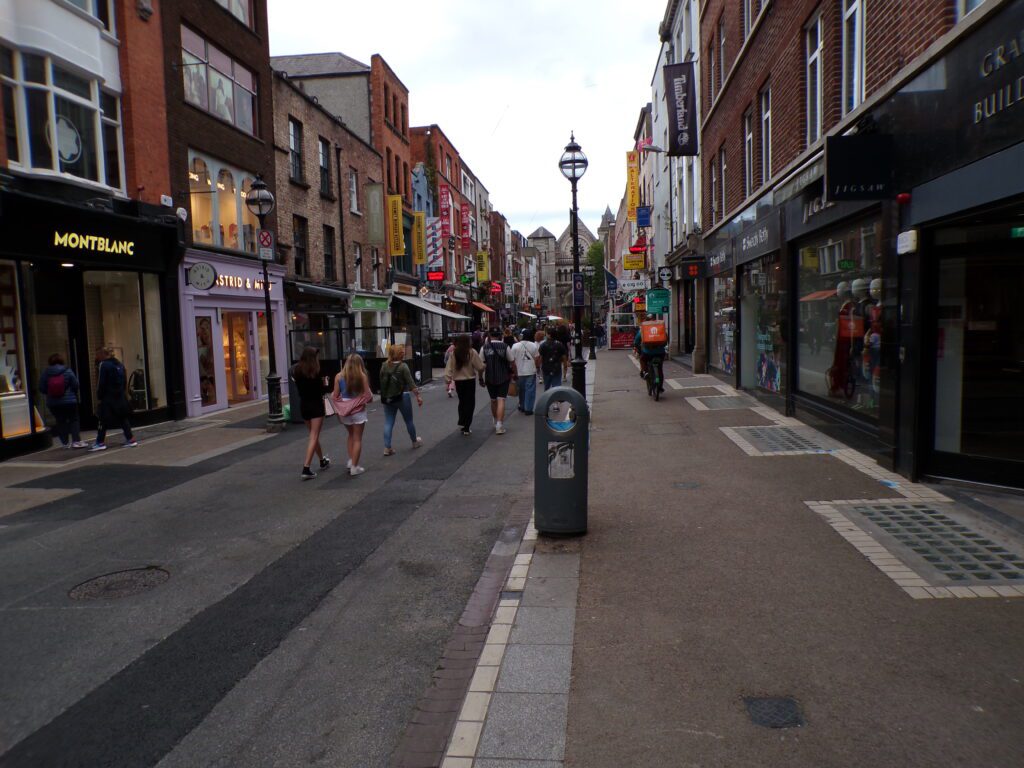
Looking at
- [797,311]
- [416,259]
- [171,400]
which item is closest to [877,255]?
[797,311]

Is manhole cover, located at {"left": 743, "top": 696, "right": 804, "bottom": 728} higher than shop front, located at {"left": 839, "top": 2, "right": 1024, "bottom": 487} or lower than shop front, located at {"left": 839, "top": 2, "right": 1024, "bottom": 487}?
lower

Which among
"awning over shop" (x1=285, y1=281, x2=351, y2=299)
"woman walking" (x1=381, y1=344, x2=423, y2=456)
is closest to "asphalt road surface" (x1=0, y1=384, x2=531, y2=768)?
"woman walking" (x1=381, y1=344, x2=423, y2=456)

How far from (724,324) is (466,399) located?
351 inches

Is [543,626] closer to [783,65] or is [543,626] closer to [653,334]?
[783,65]

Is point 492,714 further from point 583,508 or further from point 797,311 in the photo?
point 797,311

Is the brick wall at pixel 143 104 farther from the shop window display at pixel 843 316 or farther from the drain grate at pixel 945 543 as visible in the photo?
the drain grate at pixel 945 543

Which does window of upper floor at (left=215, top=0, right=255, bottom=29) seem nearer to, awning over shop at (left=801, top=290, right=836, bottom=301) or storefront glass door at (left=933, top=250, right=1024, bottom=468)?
awning over shop at (left=801, top=290, right=836, bottom=301)

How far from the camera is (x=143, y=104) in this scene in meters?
15.3

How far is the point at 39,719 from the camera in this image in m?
3.67

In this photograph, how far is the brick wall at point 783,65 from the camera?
7.82m

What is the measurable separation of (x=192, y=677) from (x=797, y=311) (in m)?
10.9

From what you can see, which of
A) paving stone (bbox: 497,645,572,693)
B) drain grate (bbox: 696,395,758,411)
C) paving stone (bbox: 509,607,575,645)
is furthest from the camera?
drain grate (bbox: 696,395,758,411)

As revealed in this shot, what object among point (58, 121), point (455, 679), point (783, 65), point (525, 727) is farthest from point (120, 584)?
point (783, 65)

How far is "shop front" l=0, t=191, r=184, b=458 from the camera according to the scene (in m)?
11.9
